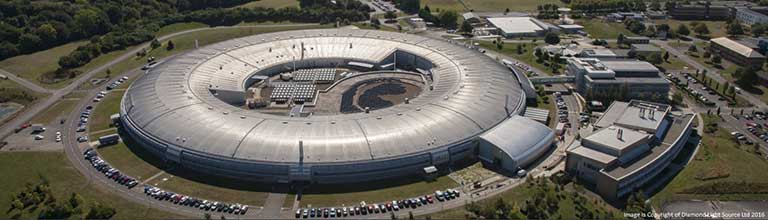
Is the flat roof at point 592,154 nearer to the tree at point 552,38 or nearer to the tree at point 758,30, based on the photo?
the tree at point 552,38

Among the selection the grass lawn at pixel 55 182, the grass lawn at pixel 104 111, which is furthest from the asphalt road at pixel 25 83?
the grass lawn at pixel 55 182

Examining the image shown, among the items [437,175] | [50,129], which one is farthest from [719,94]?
[50,129]

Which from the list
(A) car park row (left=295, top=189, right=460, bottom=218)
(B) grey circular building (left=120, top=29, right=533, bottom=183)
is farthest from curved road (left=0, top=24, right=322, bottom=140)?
(A) car park row (left=295, top=189, right=460, bottom=218)

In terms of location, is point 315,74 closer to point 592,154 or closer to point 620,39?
point 592,154

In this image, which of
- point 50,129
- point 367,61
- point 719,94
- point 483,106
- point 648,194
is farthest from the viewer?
point 367,61

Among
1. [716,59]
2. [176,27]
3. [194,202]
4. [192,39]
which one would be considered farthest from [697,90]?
[176,27]

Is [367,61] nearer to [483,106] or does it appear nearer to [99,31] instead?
[483,106]

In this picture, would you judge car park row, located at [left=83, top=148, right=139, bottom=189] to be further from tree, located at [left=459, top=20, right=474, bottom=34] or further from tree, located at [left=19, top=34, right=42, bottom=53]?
tree, located at [left=459, top=20, right=474, bottom=34]
